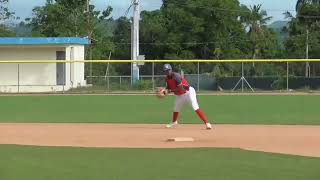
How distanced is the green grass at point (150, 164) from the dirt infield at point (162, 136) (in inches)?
42.5

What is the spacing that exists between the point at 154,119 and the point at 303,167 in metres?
10.1

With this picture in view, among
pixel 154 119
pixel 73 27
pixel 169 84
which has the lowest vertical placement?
pixel 154 119

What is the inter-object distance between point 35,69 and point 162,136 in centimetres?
2496

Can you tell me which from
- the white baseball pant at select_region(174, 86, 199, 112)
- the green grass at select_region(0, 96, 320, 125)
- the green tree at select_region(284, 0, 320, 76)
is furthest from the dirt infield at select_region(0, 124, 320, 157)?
Answer: the green tree at select_region(284, 0, 320, 76)

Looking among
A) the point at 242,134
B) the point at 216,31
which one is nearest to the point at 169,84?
the point at 242,134

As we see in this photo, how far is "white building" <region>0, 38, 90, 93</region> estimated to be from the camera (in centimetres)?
3775

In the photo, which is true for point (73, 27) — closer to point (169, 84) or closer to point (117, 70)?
point (117, 70)

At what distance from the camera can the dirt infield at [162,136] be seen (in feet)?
40.2

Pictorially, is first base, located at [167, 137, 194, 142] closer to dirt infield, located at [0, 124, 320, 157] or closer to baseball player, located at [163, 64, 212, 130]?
dirt infield, located at [0, 124, 320, 157]

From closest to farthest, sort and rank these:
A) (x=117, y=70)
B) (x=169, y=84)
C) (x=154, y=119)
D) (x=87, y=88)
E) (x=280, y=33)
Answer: (x=169, y=84)
(x=154, y=119)
(x=87, y=88)
(x=117, y=70)
(x=280, y=33)

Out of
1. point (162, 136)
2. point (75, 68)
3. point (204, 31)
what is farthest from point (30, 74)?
point (204, 31)

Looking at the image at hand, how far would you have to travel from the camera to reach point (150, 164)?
30.9 ft

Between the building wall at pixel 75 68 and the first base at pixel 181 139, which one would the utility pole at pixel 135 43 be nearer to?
the building wall at pixel 75 68

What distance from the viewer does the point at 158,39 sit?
71438 millimetres
